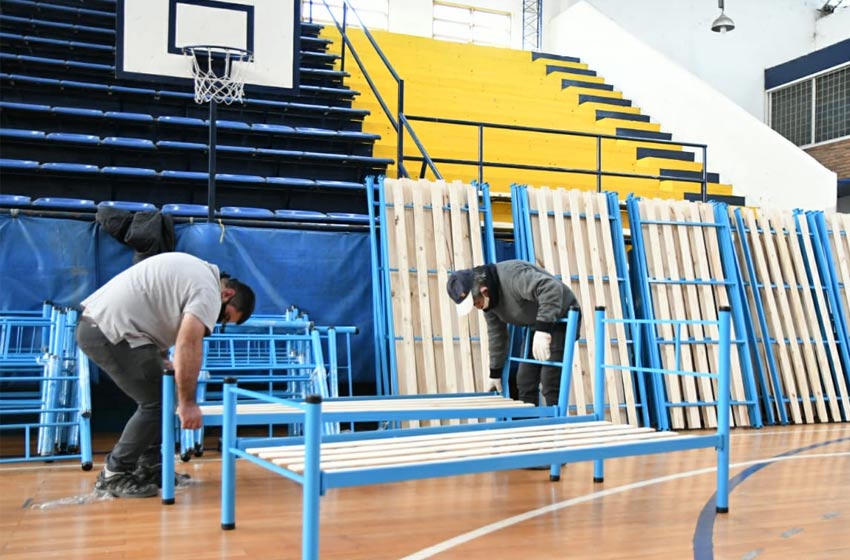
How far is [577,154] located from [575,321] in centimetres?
768

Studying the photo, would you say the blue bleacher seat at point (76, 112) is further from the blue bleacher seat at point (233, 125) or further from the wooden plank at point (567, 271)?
the wooden plank at point (567, 271)

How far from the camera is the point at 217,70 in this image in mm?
7344

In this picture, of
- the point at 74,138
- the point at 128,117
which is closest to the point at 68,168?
the point at 74,138

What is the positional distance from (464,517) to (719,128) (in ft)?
33.0

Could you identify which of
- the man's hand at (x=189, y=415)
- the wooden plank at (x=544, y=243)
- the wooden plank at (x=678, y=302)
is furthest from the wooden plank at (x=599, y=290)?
the man's hand at (x=189, y=415)

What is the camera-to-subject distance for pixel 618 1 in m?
15.4

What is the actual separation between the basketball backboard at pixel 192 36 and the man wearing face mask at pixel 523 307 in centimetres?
313

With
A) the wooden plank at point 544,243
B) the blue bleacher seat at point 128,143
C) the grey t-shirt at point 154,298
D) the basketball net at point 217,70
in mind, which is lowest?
the grey t-shirt at point 154,298

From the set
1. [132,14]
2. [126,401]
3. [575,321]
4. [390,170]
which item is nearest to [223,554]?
[575,321]

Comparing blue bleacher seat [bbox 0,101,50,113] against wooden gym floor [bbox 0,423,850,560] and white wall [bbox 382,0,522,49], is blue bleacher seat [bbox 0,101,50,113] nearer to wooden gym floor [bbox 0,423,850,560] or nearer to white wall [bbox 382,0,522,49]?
wooden gym floor [bbox 0,423,850,560]

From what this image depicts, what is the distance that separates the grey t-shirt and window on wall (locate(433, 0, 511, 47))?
13.0 meters

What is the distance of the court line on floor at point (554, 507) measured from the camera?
12.1 feet

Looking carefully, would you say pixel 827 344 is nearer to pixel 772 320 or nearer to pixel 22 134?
pixel 772 320

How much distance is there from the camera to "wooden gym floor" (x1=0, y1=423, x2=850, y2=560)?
367 cm
